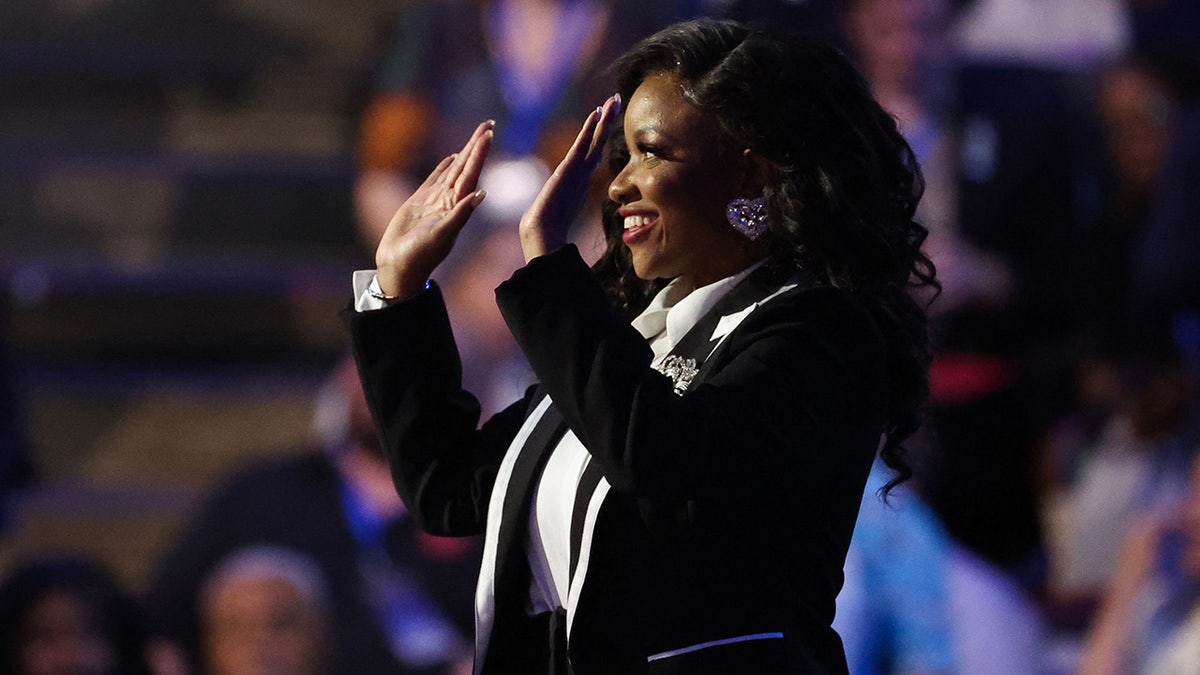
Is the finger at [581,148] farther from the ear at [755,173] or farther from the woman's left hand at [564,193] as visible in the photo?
the ear at [755,173]

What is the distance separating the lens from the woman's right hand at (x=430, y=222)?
1.63 metres

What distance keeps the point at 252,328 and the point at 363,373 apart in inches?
131

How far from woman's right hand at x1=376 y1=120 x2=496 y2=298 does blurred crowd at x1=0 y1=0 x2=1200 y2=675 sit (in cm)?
221

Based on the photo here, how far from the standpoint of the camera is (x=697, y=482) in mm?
1448

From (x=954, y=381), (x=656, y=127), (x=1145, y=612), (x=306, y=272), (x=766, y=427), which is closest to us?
(x=766, y=427)

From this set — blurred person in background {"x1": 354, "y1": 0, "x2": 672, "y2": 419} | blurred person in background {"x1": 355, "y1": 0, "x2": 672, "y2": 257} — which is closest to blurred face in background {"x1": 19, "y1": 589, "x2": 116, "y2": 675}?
blurred person in background {"x1": 354, "y1": 0, "x2": 672, "y2": 419}

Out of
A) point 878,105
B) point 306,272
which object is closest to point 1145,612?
point 306,272

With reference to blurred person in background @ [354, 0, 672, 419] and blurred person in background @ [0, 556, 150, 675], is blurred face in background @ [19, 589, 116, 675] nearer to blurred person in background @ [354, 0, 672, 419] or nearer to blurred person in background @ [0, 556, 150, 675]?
blurred person in background @ [0, 556, 150, 675]

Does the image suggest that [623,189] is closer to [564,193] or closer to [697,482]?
[564,193]

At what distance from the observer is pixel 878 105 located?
1.68 m

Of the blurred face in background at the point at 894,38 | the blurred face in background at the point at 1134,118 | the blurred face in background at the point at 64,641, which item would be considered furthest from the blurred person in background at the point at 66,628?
the blurred face in background at the point at 1134,118

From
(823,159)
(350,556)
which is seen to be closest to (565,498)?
(823,159)

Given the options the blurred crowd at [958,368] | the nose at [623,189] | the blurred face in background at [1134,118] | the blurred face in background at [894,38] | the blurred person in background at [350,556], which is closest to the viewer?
the nose at [623,189]

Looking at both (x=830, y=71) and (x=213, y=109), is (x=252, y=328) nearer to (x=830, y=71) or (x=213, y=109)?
(x=213, y=109)
